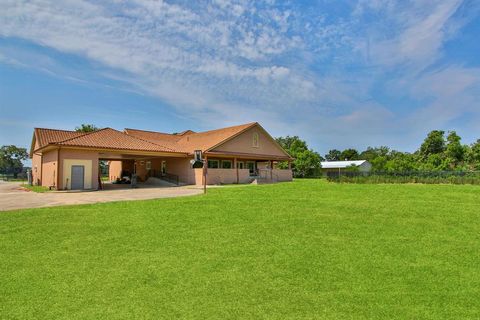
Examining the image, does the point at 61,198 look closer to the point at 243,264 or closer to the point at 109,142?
the point at 109,142

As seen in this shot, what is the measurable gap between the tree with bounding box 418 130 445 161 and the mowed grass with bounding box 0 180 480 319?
1664 inches

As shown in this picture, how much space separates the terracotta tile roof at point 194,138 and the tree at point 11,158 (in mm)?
44311

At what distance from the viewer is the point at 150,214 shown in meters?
9.80

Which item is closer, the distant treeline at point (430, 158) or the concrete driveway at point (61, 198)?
the concrete driveway at point (61, 198)

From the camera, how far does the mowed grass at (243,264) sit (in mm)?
4098

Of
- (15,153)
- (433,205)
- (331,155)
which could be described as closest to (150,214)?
(433,205)

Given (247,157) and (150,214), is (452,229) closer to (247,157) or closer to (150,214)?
(150,214)

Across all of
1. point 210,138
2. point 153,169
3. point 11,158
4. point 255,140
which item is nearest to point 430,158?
point 255,140

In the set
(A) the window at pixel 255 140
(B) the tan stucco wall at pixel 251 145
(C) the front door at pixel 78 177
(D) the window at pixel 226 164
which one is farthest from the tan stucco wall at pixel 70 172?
(A) the window at pixel 255 140

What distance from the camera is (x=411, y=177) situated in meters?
25.2

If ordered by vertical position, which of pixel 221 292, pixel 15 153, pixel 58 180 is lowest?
pixel 221 292

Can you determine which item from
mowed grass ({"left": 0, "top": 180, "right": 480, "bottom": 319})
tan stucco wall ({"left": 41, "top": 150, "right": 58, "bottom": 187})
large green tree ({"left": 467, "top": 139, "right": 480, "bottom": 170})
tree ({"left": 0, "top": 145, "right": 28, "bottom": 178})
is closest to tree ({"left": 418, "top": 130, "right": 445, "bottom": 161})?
large green tree ({"left": 467, "top": 139, "right": 480, "bottom": 170})

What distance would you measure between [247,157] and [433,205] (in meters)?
21.9

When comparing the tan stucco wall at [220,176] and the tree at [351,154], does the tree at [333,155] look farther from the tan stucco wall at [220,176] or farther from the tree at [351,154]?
the tan stucco wall at [220,176]
